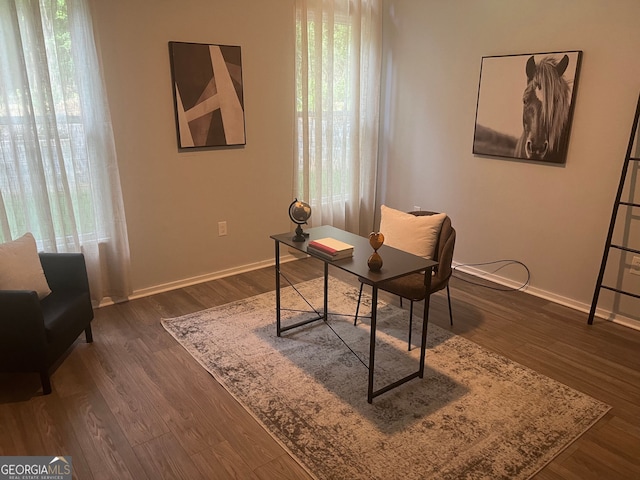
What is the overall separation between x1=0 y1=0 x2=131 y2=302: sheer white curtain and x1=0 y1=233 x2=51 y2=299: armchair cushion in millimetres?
482

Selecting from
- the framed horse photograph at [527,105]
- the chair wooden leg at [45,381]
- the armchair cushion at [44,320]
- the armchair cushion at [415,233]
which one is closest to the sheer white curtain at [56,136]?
the armchair cushion at [44,320]

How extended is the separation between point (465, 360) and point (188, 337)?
5.99 feet

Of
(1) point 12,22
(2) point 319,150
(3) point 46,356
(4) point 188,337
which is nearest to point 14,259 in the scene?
(3) point 46,356

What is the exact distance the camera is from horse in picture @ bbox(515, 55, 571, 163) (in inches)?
135

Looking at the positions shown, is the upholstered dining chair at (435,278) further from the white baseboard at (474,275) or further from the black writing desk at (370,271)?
the white baseboard at (474,275)

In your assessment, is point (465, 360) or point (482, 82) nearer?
point (465, 360)

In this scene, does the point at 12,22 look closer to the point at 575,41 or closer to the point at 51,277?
the point at 51,277

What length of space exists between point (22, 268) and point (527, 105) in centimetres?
369

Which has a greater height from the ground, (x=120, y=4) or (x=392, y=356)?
(x=120, y=4)

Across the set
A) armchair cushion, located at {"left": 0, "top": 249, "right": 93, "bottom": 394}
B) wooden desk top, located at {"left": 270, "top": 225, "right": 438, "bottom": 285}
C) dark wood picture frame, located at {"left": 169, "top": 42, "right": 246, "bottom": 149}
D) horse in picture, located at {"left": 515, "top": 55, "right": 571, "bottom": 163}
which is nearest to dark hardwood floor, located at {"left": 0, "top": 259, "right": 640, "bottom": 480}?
armchair cushion, located at {"left": 0, "top": 249, "right": 93, "bottom": 394}

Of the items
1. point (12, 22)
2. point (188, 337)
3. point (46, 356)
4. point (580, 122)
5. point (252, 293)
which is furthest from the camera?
point (252, 293)

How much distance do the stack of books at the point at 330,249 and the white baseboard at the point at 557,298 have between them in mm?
2009

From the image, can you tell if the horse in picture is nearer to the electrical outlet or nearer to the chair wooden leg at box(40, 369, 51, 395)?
the electrical outlet

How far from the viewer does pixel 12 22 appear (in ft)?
9.34
